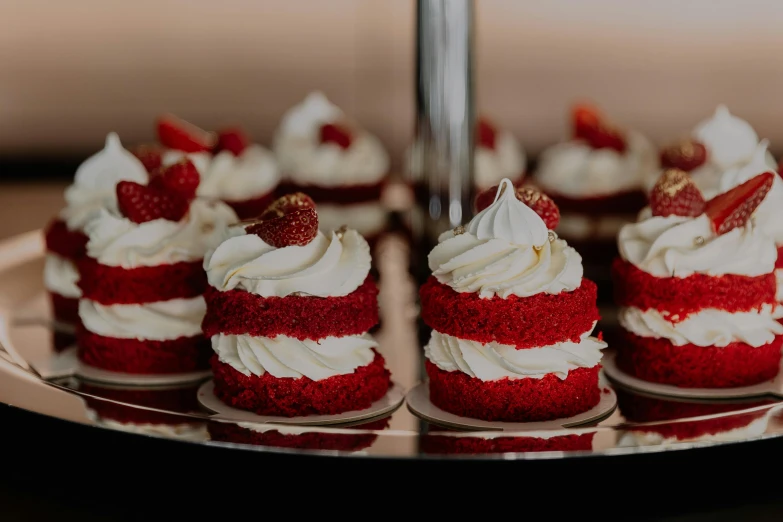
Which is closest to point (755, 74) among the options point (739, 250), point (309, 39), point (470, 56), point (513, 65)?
point (513, 65)

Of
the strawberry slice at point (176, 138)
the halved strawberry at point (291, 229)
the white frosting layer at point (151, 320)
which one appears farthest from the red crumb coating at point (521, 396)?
the strawberry slice at point (176, 138)

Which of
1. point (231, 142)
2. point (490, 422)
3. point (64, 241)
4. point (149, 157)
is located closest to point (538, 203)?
point (490, 422)

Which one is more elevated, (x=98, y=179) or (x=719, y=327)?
(x=98, y=179)

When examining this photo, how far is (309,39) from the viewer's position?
6.62 m

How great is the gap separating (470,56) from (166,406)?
59.0 inches

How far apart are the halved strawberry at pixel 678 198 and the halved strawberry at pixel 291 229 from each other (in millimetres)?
885

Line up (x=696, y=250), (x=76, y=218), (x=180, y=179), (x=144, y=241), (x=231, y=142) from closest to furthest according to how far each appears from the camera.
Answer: (x=696, y=250) → (x=144, y=241) → (x=180, y=179) → (x=76, y=218) → (x=231, y=142)

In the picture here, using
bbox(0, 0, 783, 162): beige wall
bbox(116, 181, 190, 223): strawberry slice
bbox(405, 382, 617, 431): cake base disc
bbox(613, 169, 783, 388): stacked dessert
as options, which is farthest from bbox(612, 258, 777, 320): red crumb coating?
bbox(0, 0, 783, 162): beige wall

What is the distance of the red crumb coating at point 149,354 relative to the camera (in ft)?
9.07

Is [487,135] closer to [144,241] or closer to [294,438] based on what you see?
[144,241]

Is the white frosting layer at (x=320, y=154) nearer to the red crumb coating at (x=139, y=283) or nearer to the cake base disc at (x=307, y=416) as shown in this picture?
the red crumb coating at (x=139, y=283)

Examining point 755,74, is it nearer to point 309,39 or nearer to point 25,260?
point 309,39

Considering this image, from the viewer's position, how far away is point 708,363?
261 cm

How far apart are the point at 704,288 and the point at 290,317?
1.01 metres
